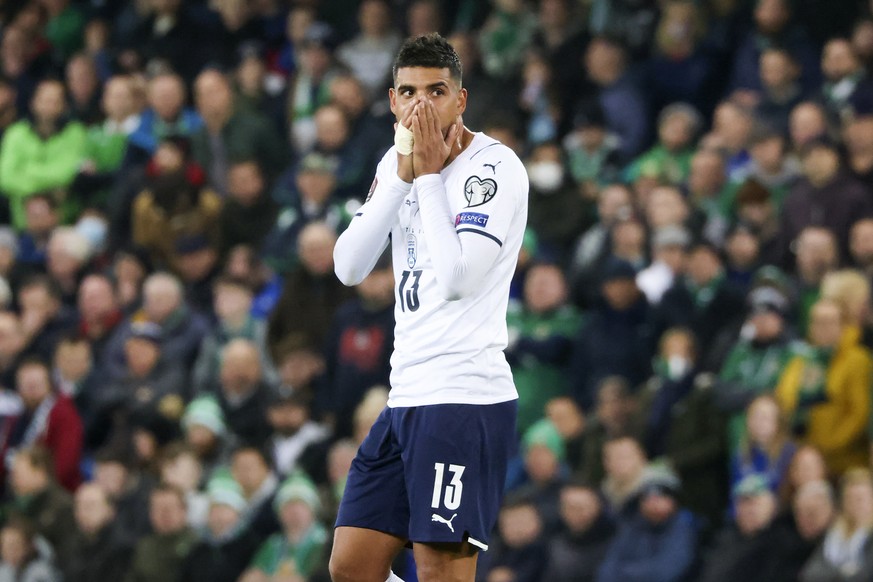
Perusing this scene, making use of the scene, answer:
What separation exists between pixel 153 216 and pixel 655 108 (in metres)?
4.20

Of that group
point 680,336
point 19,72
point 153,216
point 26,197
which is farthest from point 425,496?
point 19,72

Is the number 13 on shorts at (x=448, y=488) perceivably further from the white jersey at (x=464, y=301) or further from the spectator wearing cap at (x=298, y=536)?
the spectator wearing cap at (x=298, y=536)

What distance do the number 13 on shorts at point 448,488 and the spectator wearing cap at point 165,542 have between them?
19.9 feet

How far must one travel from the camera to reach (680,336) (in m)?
10.9

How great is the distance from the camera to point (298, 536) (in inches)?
443

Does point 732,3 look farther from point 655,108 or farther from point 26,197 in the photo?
point 26,197

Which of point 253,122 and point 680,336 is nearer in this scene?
point 680,336

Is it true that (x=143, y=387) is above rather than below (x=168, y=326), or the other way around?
below

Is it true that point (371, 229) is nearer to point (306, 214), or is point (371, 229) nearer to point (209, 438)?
point (209, 438)

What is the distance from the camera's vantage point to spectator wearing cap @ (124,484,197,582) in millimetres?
11680

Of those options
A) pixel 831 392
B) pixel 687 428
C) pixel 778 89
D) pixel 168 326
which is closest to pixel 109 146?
pixel 168 326

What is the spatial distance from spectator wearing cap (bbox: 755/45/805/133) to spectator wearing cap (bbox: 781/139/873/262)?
840 mm

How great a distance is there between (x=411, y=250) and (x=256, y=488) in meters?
5.96

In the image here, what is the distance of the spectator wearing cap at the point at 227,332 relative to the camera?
12828 mm
